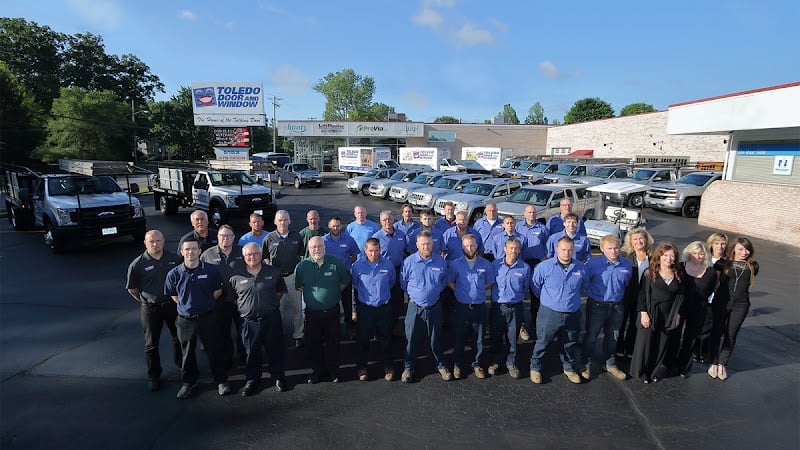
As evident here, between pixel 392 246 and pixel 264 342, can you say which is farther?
pixel 392 246

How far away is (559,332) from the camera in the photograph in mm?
4434

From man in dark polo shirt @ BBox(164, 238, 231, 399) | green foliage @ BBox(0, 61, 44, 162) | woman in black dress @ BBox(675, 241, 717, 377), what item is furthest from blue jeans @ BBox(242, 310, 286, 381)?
green foliage @ BBox(0, 61, 44, 162)

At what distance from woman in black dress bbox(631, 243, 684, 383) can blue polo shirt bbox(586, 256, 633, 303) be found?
0.61ft

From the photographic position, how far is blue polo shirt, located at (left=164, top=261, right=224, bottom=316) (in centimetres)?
392

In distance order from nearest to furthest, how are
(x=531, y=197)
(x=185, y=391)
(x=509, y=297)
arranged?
1. (x=185, y=391)
2. (x=509, y=297)
3. (x=531, y=197)

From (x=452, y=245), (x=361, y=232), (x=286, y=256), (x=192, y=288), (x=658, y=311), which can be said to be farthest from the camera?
(x=361, y=232)

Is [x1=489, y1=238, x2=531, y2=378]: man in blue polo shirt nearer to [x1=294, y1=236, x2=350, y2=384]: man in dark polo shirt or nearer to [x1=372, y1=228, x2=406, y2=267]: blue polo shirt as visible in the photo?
[x1=372, y1=228, x2=406, y2=267]: blue polo shirt

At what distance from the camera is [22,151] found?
1286 inches

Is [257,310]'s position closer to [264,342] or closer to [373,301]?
[264,342]

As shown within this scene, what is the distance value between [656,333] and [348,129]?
39587mm

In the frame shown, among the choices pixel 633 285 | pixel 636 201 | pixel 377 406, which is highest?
pixel 636 201

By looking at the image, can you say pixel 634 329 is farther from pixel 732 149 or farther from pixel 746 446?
pixel 732 149

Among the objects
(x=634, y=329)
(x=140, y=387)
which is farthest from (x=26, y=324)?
(x=634, y=329)

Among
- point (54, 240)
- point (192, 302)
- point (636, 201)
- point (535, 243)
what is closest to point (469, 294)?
point (535, 243)
